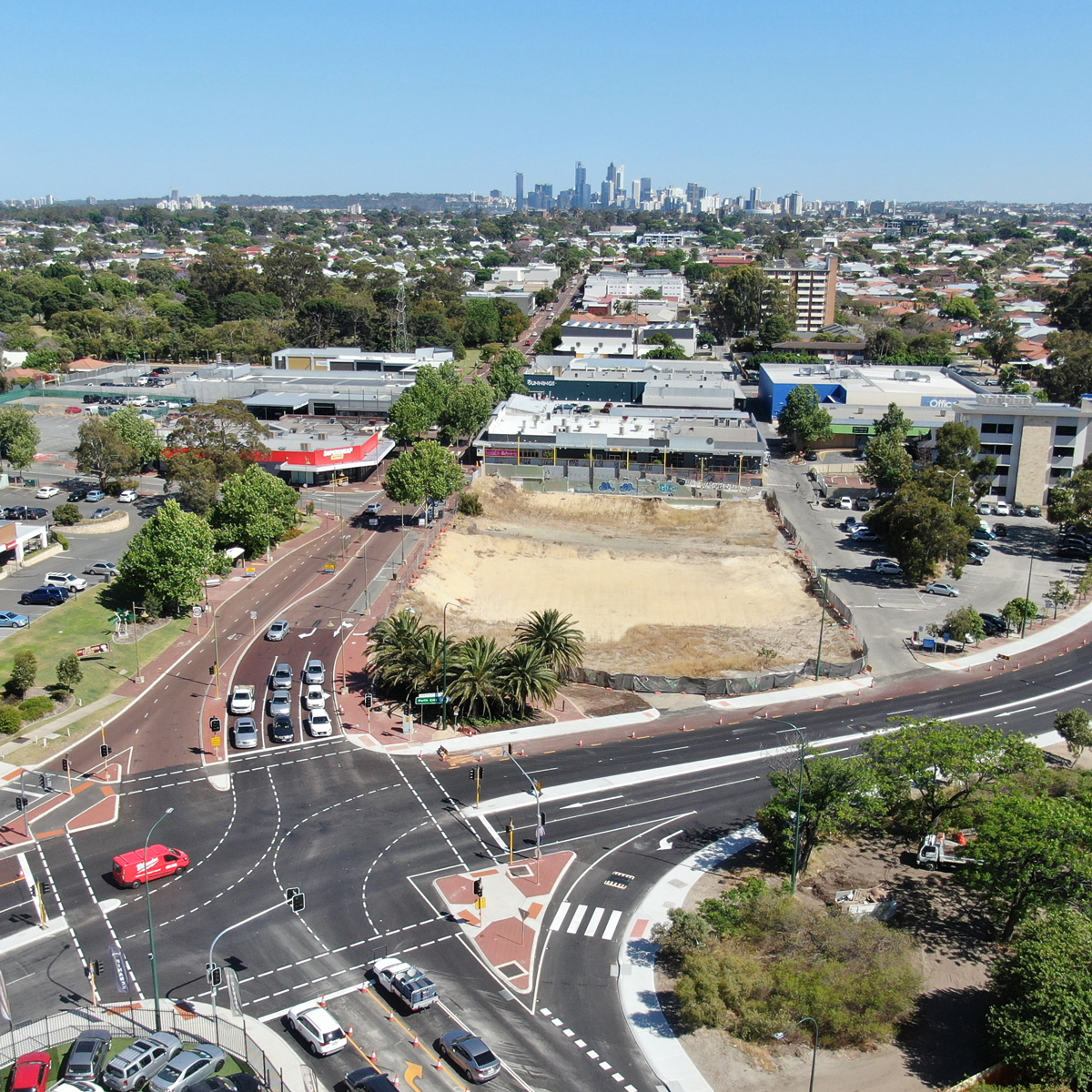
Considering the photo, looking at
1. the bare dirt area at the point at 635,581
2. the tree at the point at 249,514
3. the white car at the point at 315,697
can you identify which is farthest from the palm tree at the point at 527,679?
the tree at the point at 249,514

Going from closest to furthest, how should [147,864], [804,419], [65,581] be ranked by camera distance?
[147,864] → [65,581] → [804,419]

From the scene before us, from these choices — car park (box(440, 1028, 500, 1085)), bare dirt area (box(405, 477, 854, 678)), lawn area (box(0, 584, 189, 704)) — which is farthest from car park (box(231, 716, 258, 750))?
car park (box(440, 1028, 500, 1085))

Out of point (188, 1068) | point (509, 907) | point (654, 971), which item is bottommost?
point (654, 971)

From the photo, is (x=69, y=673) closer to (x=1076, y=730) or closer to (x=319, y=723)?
(x=319, y=723)

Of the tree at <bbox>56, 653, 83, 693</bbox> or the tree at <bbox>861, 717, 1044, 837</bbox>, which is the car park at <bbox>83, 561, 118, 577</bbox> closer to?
the tree at <bbox>56, 653, 83, 693</bbox>

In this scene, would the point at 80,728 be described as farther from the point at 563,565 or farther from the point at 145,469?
the point at 145,469

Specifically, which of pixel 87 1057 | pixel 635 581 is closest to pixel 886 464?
pixel 635 581
